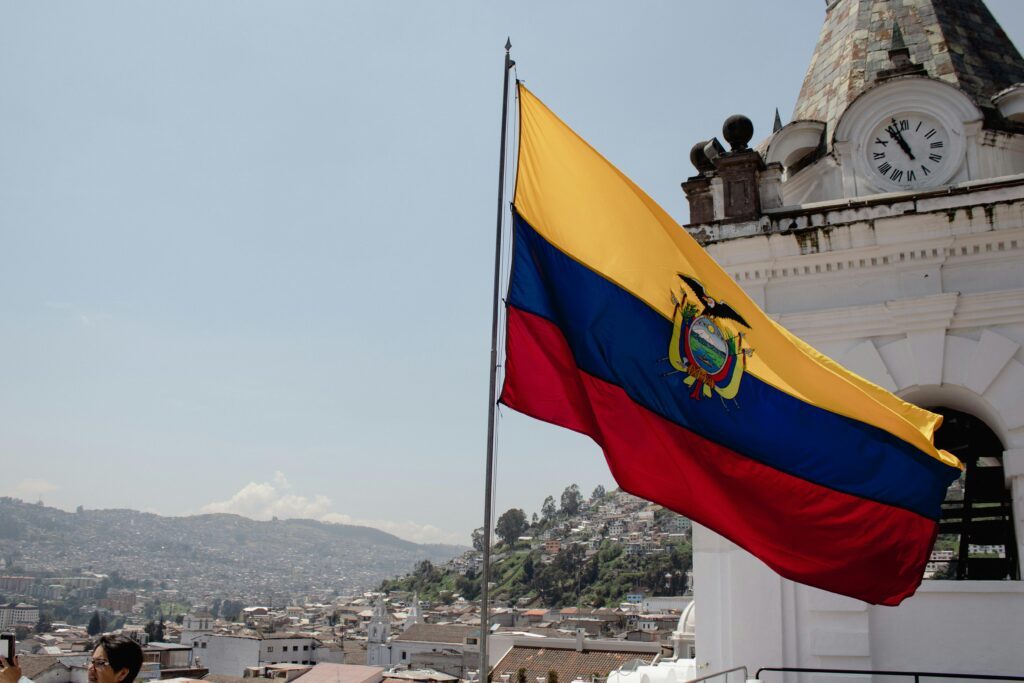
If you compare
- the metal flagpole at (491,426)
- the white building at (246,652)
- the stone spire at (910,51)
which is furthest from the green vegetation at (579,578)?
the metal flagpole at (491,426)

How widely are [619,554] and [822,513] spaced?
159 meters

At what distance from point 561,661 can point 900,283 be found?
48.8m

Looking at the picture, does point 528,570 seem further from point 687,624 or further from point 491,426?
point 491,426

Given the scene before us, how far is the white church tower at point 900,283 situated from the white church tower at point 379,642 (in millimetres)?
78546

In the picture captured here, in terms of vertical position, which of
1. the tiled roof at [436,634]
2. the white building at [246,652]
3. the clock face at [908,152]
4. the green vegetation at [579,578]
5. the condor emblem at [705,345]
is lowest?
the white building at [246,652]

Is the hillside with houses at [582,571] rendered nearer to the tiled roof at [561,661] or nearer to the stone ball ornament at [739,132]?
the tiled roof at [561,661]

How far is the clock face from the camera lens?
36.6 feet

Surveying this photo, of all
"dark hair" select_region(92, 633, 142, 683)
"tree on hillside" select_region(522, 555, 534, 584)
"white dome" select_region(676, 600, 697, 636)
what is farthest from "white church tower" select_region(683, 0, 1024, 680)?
"tree on hillside" select_region(522, 555, 534, 584)

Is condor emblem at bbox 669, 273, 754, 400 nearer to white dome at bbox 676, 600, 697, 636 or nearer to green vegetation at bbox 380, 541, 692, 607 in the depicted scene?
white dome at bbox 676, 600, 697, 636

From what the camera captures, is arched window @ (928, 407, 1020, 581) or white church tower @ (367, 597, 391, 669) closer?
arched window @ (928, 407, 1020, 581)

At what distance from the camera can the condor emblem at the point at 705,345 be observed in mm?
7145

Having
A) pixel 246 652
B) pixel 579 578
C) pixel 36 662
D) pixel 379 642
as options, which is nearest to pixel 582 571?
pixel 579 578

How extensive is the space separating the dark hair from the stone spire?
10272mm

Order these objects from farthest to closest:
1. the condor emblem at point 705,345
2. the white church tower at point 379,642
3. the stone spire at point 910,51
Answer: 1. the white church tower at point 379,642
2. the stone spire at point 910,51
3. the condor emblem at point 705,345
